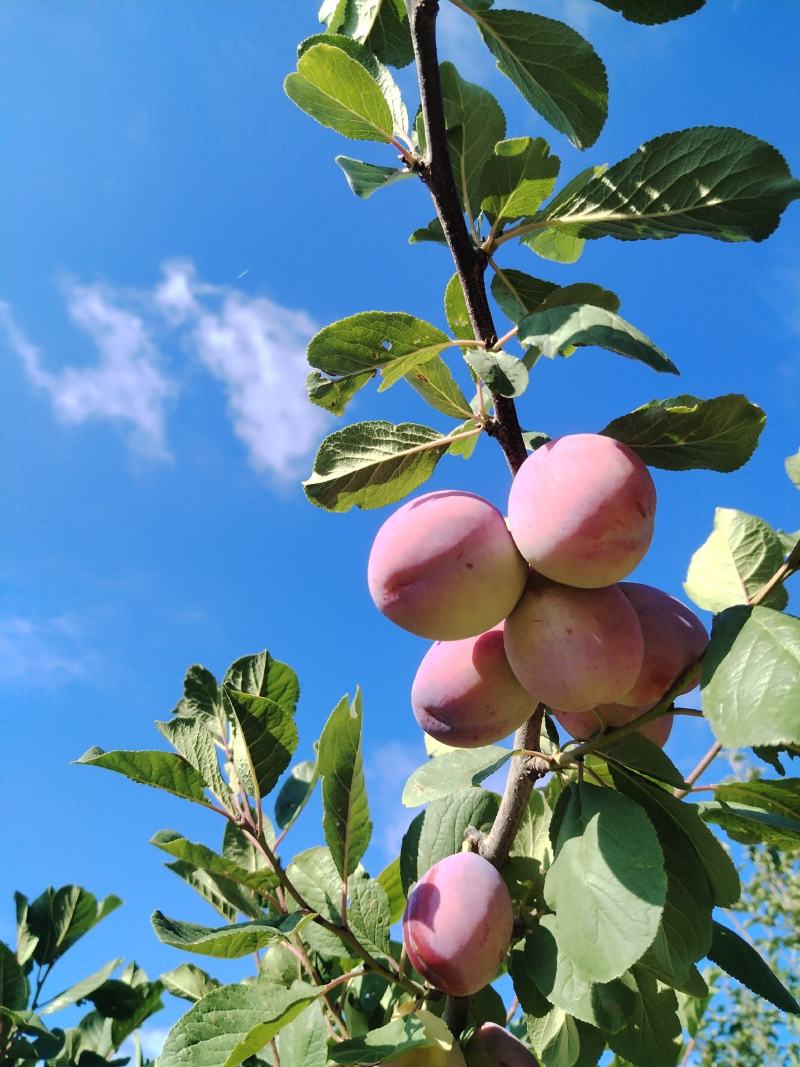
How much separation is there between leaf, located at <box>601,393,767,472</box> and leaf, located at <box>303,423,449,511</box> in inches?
9.9

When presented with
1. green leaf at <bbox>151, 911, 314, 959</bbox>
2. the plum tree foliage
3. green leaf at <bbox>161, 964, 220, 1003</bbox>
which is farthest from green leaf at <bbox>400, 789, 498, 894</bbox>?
green leaf at <bbox>161, 964, 220, 1003</bbox>

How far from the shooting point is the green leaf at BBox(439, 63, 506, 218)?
1031 mm

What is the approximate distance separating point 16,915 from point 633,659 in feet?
7.07

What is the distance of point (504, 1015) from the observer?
1.21 m

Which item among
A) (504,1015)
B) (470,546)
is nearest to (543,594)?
(470,546)

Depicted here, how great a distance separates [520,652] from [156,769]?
48 centimetres

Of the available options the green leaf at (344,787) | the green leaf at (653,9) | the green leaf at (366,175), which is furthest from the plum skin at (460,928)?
the green leaf at (653,9)

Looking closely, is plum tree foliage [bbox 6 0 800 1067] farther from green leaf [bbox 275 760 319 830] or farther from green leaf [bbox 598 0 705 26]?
green leaf [bbox 275 760 319 830]

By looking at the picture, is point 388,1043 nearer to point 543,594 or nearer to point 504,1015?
point 504,1015

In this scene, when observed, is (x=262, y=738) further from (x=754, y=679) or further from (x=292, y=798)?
(x=754, y=679)

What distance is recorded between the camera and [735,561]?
113 cm

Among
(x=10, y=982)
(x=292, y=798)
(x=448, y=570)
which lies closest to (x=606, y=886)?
(x=448, y=570)

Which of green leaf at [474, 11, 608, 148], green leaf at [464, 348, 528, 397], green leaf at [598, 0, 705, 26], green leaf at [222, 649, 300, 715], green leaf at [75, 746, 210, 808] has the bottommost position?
green leaf at [75, 746, 210, 808]

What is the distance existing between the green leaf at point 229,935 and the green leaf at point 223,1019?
5cm
